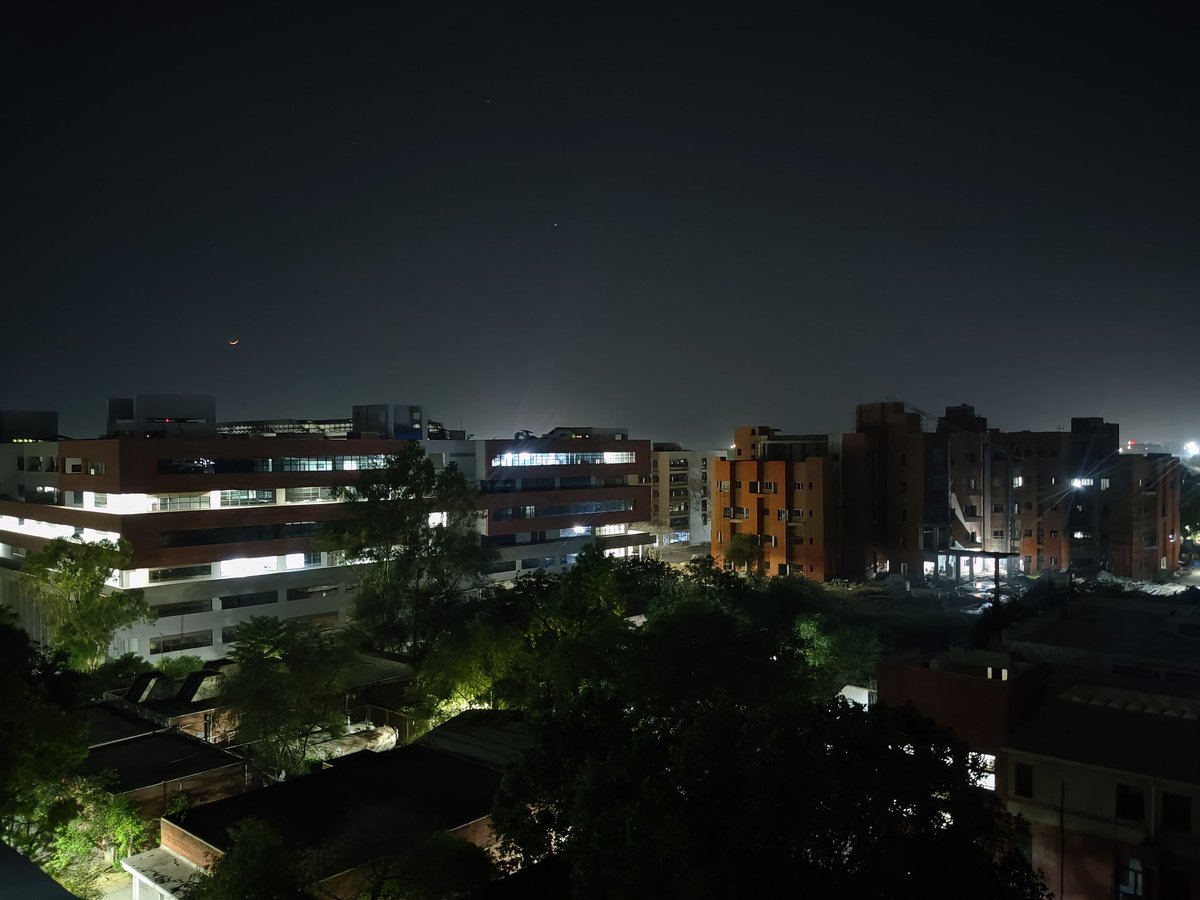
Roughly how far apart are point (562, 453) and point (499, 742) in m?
30.1


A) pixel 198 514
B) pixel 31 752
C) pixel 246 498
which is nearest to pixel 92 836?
pixel 31 752

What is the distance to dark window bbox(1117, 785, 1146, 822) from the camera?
11656mm

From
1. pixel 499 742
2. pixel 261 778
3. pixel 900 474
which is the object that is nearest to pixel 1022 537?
pixel 900 474

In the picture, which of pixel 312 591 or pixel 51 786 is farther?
pixel 312 591

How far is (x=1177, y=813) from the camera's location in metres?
11.4

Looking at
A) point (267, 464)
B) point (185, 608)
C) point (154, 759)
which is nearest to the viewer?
point (154, 759)

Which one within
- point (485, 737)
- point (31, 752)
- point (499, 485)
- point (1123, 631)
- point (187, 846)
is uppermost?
point (499, 485)

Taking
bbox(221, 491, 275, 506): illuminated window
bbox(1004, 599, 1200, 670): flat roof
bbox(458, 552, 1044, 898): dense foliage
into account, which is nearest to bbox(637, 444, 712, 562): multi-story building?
bbox(221, 491, 275, 506): illuminated window

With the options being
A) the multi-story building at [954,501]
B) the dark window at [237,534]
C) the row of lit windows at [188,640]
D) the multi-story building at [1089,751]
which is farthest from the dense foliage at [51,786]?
the multi-story building at [954,501]

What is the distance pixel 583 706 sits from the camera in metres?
11.0

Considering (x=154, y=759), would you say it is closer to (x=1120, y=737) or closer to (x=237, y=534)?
(x=1120, y=737)

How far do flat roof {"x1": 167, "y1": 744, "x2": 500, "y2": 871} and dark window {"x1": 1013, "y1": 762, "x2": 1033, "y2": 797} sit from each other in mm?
8147

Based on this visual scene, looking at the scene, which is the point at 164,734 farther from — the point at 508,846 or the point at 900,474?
the point at 900,474

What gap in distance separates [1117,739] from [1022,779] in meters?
1.57
